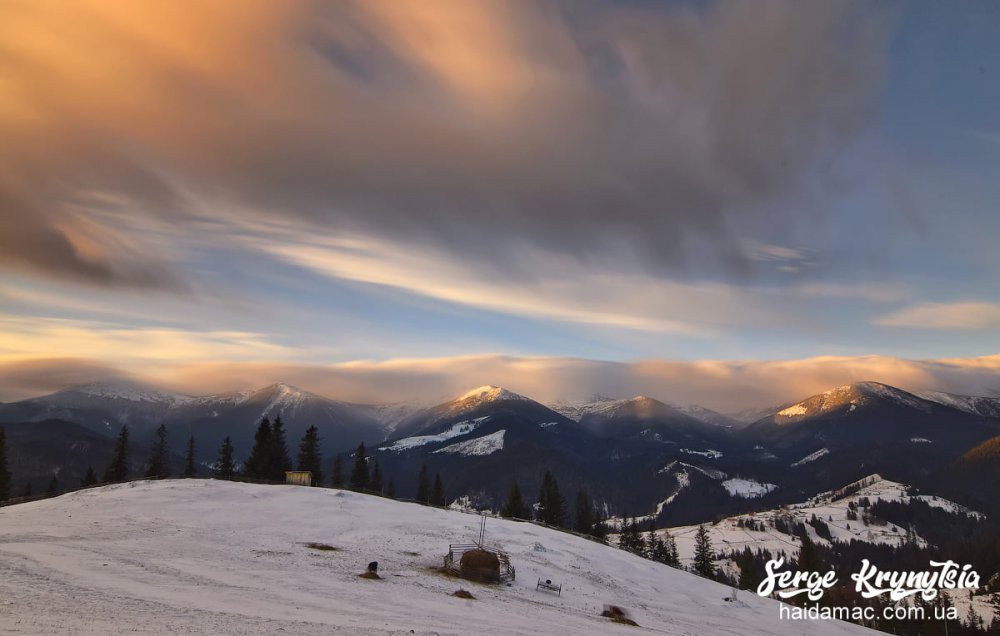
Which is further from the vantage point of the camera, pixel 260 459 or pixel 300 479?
pixel 260 459

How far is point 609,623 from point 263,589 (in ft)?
71.3

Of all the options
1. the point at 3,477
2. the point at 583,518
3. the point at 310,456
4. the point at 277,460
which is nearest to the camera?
the point at 3,477

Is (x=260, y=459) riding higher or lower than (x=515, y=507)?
higher

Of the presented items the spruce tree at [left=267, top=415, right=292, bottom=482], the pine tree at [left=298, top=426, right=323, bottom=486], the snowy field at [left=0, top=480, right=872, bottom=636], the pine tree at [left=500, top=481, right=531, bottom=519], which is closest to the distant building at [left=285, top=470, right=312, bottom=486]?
the snowy field at [left=0, top=480, right=872, bottom=636]

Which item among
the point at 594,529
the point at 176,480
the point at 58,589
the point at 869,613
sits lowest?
the point at 869,613

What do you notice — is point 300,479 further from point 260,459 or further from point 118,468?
point 118,468

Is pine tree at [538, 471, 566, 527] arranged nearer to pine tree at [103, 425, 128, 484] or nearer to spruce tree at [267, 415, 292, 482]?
spruce tree at [267, 415, 292, 482]

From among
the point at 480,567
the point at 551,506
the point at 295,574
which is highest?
the point at 295,574

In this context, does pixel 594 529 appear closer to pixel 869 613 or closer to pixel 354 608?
pixel 869 613

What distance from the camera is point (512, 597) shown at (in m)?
37.2

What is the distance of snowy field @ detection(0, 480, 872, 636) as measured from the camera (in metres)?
23.3

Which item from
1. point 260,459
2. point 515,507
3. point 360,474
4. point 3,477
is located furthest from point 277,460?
point 515,507

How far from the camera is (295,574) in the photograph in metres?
33.4

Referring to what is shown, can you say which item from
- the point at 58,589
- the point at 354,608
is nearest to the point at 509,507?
the point at 354,608
